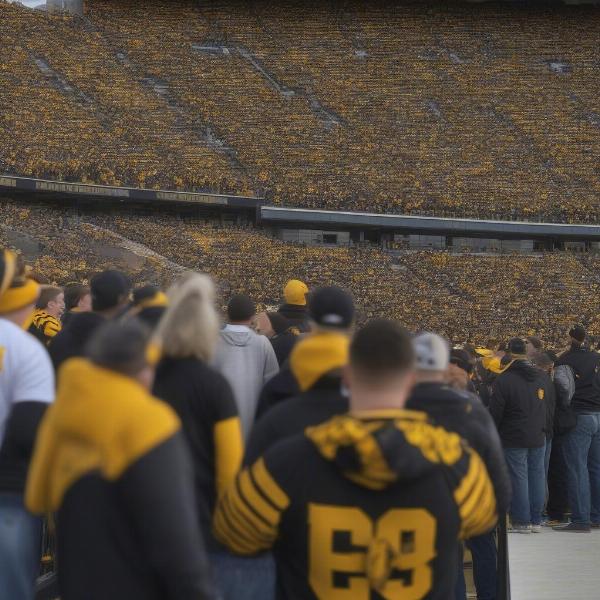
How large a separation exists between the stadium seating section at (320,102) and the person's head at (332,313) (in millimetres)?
26926

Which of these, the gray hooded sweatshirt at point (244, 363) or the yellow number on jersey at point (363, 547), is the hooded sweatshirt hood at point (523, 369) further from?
the yellow number on jersey at point (363, 547)

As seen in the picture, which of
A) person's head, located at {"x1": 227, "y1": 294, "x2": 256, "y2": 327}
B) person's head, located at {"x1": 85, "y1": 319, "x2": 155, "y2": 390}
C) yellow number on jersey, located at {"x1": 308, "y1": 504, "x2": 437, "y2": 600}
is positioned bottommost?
person's head, located at {"x1": 227, "y1": 294, "x2": 256, "y2": 327}

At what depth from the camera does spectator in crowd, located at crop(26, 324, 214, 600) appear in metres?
2.51

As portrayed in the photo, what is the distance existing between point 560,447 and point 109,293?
20.4 ft

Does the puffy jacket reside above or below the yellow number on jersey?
below

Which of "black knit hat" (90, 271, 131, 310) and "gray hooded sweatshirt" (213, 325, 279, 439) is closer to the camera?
"black knit hat" (90, 271, 131, 310)

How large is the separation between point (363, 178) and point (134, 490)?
3113 cm

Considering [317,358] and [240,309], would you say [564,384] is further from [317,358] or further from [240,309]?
[317,358]

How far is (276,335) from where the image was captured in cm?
638

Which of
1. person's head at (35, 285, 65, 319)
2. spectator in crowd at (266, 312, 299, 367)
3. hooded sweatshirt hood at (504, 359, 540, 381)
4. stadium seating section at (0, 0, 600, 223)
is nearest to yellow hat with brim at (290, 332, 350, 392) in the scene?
spectator in crowd at (266, 312, 299, 367)

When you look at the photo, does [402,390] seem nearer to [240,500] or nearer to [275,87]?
Answer: [240,500]

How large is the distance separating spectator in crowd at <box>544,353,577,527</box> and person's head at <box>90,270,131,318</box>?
220 inches

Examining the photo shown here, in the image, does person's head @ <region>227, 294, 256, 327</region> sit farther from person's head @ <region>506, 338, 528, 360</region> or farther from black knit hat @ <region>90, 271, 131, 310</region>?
person's head @ <region>506, 338, 528, 360</region>

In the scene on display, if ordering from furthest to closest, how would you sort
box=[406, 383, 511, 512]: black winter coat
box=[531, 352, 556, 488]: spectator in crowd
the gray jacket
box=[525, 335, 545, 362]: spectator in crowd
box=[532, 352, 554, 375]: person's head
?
box=[525, 335, 545, 362]: spectator in crowd → box=[532, 352, 554, 375]: person's head → the gray jacket → box=[531, 352, 556, 488]: spectator in crowd → box=[406, 383, 511, 512]: black winter coat
